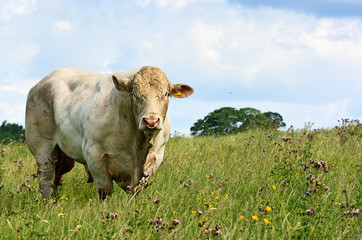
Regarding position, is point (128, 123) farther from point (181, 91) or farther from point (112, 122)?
point (181, 91)

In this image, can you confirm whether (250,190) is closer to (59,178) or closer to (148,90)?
(148,90)

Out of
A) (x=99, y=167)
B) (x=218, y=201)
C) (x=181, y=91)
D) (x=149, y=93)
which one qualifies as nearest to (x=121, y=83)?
(x=149, y=93)

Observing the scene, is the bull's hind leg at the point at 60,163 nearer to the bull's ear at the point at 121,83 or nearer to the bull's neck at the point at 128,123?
the bull's neck at the point at 128,123

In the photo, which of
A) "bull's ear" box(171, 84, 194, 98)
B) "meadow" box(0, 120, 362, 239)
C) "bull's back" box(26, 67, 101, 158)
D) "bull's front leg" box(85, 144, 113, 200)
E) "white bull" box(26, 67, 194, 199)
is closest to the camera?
"meadow" box(0, 120, 362, 239)

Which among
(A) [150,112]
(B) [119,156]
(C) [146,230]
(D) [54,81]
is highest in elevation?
(D) [54,81]

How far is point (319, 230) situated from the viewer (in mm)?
3852

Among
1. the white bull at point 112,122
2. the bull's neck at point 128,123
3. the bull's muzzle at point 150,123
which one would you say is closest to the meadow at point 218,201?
the white bull at point 112,122

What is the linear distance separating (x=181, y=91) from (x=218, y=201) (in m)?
1.54

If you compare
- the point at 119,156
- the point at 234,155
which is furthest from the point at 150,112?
the point at 234,155

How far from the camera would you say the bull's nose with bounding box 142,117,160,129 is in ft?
14.5

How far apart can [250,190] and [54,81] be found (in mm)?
4030

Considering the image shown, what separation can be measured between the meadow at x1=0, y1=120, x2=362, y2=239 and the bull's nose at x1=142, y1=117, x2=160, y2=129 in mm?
789

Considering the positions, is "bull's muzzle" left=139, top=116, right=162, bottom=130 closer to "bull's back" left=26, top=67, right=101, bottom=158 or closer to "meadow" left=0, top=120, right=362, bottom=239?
"meadow" left=0, top=120, right=362, bottom=239

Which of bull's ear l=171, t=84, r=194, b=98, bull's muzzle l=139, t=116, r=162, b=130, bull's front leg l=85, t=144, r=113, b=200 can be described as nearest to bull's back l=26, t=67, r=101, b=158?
bull's front leg l=85, t=144, r=113, b=200
